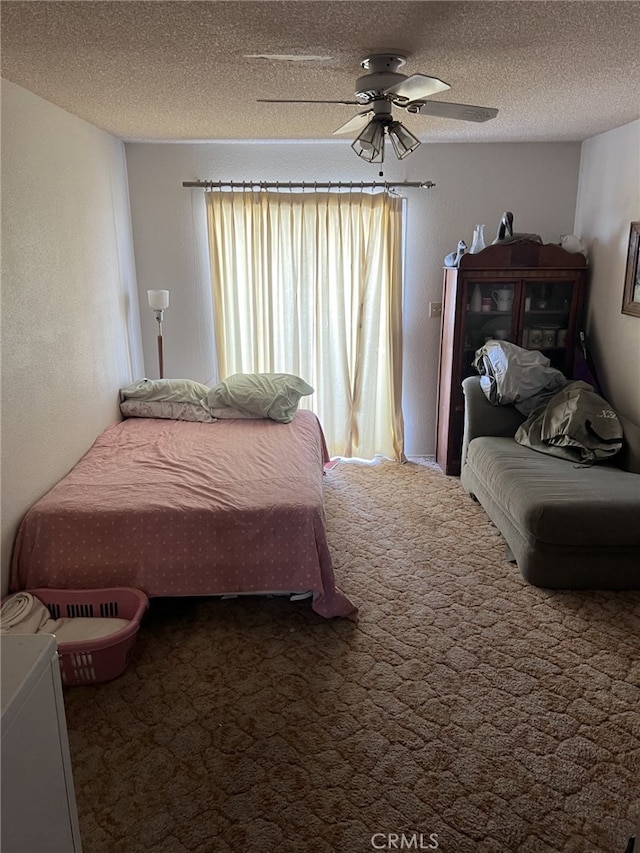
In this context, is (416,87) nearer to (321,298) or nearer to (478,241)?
(478,241)

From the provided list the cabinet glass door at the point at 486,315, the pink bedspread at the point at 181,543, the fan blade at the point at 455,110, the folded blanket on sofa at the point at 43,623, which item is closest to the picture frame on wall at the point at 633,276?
the cabinet glass door at the point at 486,315

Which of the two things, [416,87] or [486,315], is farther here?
[486,315]

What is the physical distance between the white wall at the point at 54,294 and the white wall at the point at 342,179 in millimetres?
331

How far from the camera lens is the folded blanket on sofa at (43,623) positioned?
239 centimetres

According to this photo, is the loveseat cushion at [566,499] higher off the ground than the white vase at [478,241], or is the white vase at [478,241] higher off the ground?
the white vase at [478,241]

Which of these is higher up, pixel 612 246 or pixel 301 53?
pixel 301 53

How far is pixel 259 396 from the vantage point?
158 inches

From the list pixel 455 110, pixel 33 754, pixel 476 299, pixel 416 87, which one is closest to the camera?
pixel 33 754

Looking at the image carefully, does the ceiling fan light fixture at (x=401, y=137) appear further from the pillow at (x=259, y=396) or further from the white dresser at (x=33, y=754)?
the white dresser at (x=33, y=754)

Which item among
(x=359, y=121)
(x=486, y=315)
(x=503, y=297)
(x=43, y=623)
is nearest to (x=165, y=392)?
(x=43, y=623)

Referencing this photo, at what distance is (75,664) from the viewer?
7.52ft

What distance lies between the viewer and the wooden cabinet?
4.15 meters

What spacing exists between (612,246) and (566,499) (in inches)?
77.8

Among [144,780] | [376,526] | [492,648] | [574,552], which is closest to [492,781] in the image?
[492,648]
